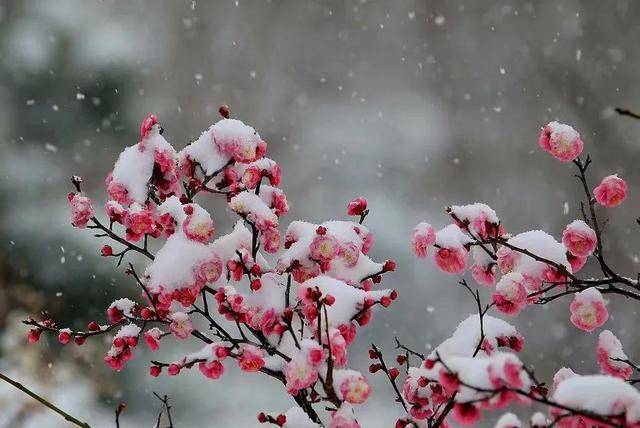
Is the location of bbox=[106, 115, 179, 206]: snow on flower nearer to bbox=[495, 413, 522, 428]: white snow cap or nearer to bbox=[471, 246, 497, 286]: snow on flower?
bbox=[471, 246, 497, 286]: snow on flower

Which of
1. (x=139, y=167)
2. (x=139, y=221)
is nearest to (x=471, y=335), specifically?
(x=139, y=221)

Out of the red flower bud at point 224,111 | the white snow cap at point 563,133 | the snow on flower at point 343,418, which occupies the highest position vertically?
the red flower bud at point 224,111

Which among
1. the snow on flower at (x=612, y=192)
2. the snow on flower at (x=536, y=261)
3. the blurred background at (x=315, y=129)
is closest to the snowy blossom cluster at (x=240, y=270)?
the snow on flower at (x=536, y=261)

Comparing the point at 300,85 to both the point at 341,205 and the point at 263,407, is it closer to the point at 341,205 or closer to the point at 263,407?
the point at 341,205

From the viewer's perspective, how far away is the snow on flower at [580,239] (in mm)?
1973

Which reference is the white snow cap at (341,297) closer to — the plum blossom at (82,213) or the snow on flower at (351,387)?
the snow on flower at (351,387)

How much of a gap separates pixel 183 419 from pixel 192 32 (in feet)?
26.0

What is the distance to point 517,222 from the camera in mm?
10312

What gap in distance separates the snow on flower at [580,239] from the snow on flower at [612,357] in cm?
23

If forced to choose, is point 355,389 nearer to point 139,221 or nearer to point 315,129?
point 139,221

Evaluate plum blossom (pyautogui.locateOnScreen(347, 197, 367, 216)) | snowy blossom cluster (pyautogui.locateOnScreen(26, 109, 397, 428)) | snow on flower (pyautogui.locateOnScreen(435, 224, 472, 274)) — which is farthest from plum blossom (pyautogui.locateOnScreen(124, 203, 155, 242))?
snow on flower (pyautogui.locateOnScreen(435, 224, 472, 274))

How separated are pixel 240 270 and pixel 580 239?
37.4 inches

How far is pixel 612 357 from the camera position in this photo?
1850 mm

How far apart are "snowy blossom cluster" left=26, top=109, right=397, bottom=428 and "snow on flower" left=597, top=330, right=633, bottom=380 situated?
0.61 meters
